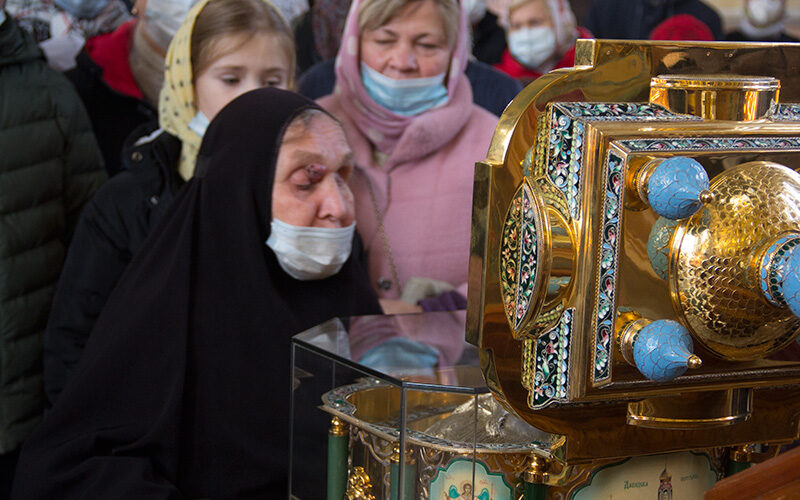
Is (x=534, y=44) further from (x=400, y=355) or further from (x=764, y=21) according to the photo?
(x=400, y=355)

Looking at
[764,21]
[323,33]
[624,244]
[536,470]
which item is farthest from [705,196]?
[764,21]

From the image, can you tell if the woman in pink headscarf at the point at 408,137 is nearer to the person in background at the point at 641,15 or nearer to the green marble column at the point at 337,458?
the green marble column at the point at 337,458

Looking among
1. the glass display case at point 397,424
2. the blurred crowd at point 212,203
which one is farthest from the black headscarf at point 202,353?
the glass display case at point 397,424

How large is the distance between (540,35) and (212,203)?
5.94ft

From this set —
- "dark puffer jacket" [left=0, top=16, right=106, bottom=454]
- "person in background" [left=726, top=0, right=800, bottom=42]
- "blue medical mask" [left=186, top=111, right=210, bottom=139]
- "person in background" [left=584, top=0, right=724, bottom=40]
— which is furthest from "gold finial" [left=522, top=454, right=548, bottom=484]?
"person in background" [left=726, top=0, right=800, bottom=42]

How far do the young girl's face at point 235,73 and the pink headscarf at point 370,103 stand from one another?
0.55 feet

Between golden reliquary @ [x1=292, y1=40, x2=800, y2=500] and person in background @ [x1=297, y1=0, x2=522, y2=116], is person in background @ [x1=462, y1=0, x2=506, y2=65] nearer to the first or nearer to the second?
person in background @ [x1=297, y1=0, x2=522, y2=116]

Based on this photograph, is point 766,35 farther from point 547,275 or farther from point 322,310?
point 547,275

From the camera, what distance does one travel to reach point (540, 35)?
10.1ft

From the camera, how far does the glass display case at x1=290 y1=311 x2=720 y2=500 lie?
0.94 meters

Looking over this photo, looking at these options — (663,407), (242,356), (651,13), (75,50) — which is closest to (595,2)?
(651,13)

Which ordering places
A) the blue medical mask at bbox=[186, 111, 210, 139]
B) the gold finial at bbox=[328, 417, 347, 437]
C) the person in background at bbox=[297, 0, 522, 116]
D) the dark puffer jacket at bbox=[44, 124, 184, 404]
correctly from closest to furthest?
the gold finial at bbox=[328, 417, 347, 437] → the dark puffer jacket at bbox=[44, 124, 184, 404] → the blue medical mask at bbox=[186, 111, 210, 139] → the person in background at bbox=[297, 0, 522, 116]

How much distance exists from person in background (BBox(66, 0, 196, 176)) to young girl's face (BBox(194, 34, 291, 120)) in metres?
0.35

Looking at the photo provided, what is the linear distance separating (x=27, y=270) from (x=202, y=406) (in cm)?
89
